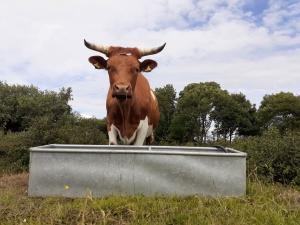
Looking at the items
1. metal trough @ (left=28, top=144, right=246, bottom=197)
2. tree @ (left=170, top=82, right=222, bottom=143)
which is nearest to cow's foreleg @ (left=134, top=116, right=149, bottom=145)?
metal trough @ (left=28, top=144, right=246, bottom=197)

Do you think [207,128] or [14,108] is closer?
[14,108]

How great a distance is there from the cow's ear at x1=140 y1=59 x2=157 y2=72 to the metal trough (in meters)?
2.85

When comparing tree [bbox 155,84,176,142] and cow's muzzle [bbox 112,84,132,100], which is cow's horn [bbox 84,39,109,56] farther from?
tree [bbox 155,84,176,142]

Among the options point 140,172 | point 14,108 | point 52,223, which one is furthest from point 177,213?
point 14,108

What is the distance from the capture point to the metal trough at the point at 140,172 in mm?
6184

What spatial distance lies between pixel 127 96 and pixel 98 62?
127 centimetres

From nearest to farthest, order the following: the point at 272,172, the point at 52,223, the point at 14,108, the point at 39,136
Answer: the point at 52,223 → the point at 272,172 → the point at 39,136 → the point at 14,108

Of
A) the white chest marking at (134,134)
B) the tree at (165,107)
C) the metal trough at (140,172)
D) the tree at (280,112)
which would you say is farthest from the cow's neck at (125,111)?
the tree at (280,112)

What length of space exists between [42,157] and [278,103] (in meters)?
43.9

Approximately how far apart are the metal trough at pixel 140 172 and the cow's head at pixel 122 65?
4.73 feet

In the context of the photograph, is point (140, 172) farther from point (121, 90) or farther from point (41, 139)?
point (41, 139)

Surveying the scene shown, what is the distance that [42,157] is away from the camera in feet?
20.4

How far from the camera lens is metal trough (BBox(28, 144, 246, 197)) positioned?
6.18 meters

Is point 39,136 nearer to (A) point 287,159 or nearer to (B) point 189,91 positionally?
(A) point 287,159
